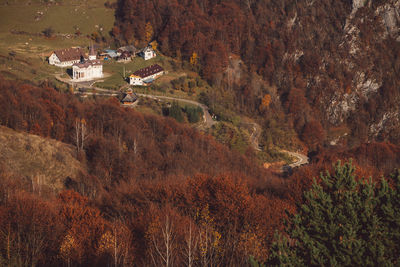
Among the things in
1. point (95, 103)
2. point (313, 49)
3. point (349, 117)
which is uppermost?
point (313, 49)

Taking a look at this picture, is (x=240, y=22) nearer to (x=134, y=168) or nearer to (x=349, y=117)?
(x=349, y=117)

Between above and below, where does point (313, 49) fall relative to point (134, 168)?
above

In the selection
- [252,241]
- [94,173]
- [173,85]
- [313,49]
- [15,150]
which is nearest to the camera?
[252,241]

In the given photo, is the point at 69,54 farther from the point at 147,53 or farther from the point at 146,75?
the point at 147,53

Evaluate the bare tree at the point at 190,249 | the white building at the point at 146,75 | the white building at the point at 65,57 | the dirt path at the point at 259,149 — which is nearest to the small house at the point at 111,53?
the white building at the point at 65,57

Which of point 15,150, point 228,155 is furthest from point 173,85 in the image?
point 15,150

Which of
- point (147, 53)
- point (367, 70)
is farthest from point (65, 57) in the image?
point (367, 70)

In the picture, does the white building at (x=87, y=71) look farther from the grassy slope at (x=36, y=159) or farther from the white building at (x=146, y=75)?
the grassy slope at (x=36, y=159)
